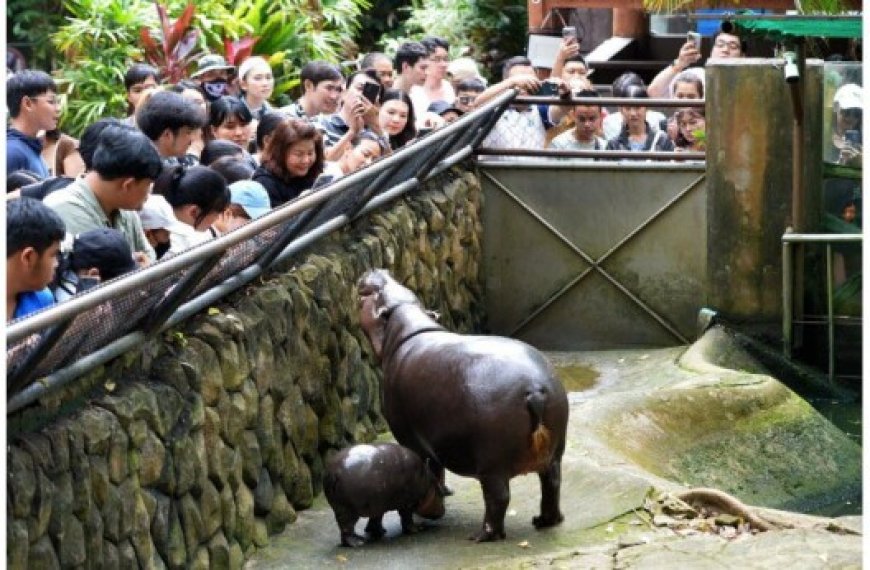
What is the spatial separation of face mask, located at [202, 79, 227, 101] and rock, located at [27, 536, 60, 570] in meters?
5.63

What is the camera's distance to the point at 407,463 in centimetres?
727

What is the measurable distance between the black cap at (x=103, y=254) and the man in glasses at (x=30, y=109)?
2551 millimetres

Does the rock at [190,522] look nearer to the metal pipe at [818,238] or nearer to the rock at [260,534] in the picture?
the rock at [260,534]

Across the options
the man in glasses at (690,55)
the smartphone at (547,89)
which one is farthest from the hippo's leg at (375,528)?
the man in glasses at (690,55)

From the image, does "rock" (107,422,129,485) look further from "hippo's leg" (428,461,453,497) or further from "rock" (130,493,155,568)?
"hippo's leg" (428,461,453,497)

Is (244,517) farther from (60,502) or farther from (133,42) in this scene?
(133,42)

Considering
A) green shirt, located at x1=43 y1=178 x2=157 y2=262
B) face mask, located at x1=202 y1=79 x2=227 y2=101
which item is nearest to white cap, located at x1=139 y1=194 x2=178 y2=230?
green shirt, located at x1=43 y1=178 x2=157 y2=262

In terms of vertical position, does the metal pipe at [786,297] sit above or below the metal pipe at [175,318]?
below

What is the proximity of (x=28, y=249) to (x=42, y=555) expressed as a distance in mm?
854

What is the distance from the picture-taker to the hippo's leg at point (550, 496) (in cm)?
732

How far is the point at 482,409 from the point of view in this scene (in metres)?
7.07

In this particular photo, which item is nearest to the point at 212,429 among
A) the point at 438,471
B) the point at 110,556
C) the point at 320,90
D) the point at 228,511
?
the point at 228,511

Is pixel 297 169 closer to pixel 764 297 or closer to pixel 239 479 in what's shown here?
pixel 239 479

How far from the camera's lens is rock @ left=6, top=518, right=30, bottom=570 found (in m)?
5.26
